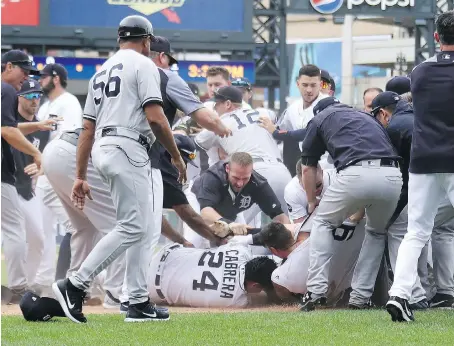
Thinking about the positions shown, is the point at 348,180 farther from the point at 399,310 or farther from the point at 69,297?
the point at 69,297

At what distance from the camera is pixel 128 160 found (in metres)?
7.21

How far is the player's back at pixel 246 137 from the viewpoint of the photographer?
11.2 meters

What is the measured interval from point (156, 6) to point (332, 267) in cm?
1215

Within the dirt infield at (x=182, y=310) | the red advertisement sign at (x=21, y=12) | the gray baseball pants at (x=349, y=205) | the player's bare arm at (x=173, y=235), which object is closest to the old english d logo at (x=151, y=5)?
the red advertisement sign at (x=21, y=12)

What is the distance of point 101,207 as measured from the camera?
902 centimetres

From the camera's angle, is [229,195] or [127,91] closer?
[127,91]

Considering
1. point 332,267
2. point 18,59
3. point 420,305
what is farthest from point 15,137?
point 420,305

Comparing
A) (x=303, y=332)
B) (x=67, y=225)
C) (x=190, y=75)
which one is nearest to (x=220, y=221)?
(x=67, y=225)

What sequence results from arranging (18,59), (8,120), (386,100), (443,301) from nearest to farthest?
(443,301) < (386,100) < (8,120) < (18,59)

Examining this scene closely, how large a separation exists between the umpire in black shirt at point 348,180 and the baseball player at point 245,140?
2761 mm

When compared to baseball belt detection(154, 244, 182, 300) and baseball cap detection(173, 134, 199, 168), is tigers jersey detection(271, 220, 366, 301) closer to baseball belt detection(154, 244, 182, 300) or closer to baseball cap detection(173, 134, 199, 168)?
baseball belt detection(154, 244, 182, 300)

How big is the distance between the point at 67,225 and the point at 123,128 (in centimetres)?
338

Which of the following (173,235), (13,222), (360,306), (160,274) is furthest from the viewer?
(13,222)

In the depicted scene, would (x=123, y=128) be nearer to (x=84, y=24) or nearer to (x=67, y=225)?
(x=67, y=225)
